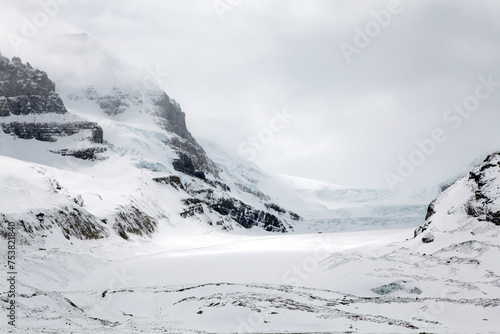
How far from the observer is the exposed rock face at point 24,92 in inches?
6048

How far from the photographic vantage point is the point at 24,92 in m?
159

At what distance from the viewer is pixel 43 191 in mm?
61281

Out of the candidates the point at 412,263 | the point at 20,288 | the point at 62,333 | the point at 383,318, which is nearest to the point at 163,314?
the point at 62,333

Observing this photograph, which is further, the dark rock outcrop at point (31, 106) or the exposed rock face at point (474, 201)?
the dark rock outcrop at point (31, 106)

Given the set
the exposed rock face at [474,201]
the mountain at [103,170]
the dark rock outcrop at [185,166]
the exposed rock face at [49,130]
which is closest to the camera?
the exposed rock face at [474,201]

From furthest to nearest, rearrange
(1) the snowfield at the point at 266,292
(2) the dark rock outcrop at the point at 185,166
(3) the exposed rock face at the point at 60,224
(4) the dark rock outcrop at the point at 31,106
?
1. (2) the dark rock outcrop at the point at 185,166
2. (4) the dark rock outcrop at the point at 31,106
3. (3) the exposed rock face at the point at 60,224
4. (1) the snowfield at the point at 266,292

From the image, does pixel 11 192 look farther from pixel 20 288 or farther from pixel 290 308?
pixel 290 308

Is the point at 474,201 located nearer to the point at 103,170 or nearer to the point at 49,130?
the point at 103,170

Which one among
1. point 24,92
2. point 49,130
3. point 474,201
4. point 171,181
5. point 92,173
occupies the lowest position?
point 171,181

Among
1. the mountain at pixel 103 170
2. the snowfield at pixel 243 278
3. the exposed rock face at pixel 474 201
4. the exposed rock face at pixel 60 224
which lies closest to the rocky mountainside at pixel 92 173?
the exposed rock face at pixel 60 224

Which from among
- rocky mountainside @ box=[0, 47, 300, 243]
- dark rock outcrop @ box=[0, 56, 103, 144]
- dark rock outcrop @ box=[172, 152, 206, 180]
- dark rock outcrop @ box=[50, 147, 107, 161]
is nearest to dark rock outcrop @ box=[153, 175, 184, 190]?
rocky mountainside @ box=[0, 47, 300, 243]

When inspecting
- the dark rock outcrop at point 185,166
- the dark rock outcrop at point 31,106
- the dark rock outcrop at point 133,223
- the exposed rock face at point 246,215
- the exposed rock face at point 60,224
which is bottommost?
the exposed rock face at point 246,215

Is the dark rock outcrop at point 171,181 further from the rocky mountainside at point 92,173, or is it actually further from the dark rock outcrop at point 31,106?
the dark rock outcrop at point 31,106

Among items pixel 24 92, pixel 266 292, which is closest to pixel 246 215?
pixel 24 92
